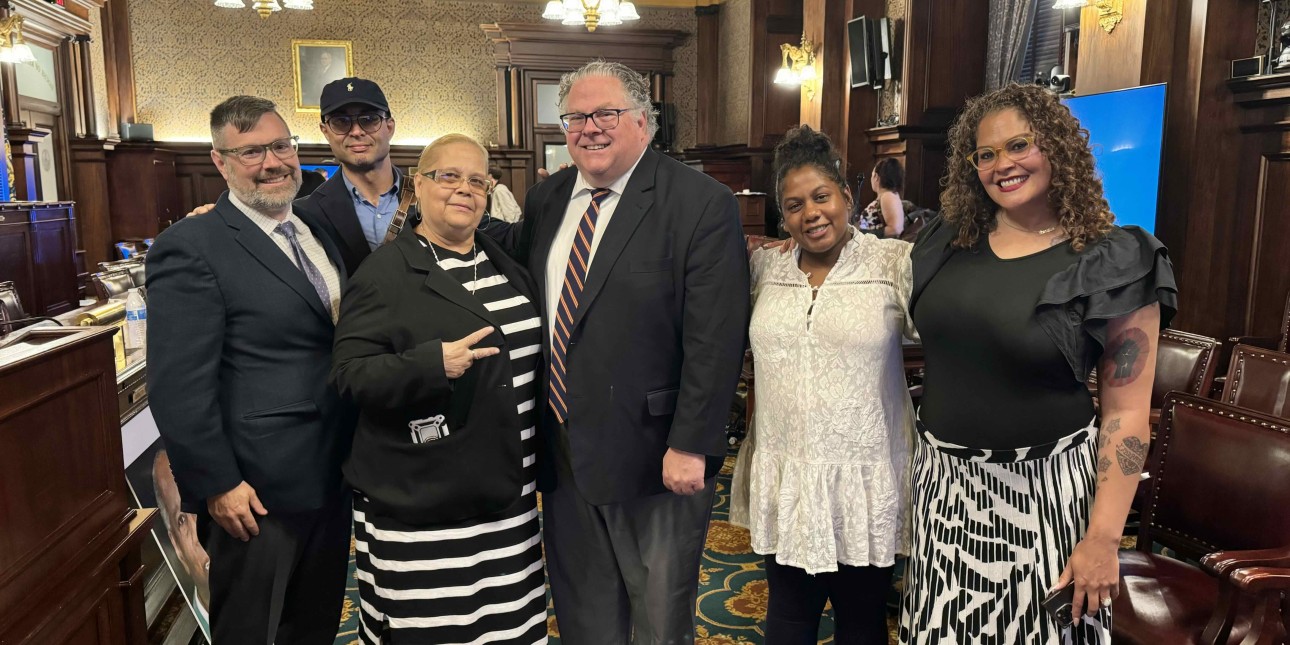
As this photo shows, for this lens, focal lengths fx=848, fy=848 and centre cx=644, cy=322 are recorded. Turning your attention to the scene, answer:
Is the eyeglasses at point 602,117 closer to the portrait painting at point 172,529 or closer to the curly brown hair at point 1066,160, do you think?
the curly brown hair at point 1066,160

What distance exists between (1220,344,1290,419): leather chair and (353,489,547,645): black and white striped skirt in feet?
7.82

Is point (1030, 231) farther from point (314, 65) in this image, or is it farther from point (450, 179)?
point (314, 65)

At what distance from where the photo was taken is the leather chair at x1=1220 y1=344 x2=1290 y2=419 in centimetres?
275

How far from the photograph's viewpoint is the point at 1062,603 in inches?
64.1

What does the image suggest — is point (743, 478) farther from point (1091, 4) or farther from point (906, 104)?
point (906, 104)

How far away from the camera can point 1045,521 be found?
5.45 ft

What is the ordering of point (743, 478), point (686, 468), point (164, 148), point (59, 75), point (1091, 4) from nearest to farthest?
point (686, 468), point (743, 478), point (1091, 4), point (59, 75), point (164, 148)

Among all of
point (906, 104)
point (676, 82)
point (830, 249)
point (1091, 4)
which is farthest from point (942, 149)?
point (676, 82)

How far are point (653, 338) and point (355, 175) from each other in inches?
42.1

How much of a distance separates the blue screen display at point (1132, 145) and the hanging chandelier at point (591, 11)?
4867mm

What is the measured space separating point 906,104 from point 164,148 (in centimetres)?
1044

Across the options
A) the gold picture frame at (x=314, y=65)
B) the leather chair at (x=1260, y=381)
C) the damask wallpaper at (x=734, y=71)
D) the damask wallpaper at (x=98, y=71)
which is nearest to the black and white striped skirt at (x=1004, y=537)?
the leather chair at (x=1260, y=381)

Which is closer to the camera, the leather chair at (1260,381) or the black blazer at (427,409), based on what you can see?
the black blazer at (427,409)

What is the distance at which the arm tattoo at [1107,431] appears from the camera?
5.33 ft
